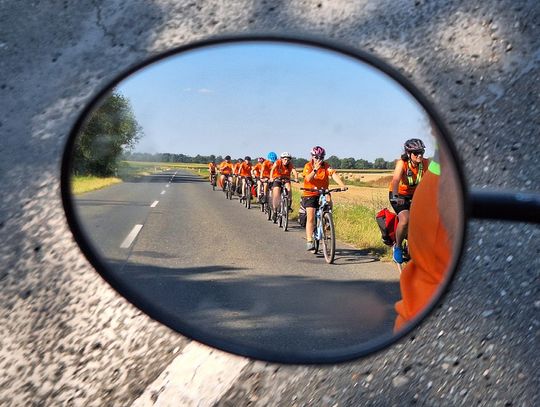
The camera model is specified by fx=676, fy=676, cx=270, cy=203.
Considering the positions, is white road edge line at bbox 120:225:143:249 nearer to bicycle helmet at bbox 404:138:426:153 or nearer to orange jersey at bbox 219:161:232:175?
orange jersey at bbox 219:161:232:175

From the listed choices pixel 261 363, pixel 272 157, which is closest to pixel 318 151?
pixel 272 157

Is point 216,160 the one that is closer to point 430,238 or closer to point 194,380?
point 430,238

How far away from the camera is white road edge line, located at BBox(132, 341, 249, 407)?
6.68 ft

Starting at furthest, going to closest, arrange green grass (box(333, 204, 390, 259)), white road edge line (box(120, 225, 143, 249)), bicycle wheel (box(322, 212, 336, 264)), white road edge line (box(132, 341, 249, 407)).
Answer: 1. white road edge line (box(132, 341, 249, 407))
2. bicycle wheel (box(322, 212, 336, 264))
3. green grass (box(333, 204, 390, 259))
4. white road edge line (box(120, 225, 143, 249))

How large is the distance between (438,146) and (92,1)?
112 inches

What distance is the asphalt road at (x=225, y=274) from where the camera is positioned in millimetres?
1011

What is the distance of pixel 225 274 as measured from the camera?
1752mm

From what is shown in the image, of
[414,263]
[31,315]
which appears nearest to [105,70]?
[31,315]

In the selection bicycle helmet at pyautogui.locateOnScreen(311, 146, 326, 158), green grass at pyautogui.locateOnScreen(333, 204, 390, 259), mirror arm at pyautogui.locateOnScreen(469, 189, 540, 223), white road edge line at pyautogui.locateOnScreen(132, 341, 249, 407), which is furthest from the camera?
white road edge line at pyautogui.locateOnScreen(132, 341, 249, 407)

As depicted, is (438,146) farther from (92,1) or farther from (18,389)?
(92,1)

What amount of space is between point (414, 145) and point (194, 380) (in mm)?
1431

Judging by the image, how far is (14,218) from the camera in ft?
7.95

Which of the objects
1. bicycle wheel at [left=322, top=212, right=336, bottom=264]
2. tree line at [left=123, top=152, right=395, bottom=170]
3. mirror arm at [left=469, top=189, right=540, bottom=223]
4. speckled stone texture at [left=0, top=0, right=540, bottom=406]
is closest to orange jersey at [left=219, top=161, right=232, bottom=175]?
tree line at [left=123, top=152, right=395, bottom=170]

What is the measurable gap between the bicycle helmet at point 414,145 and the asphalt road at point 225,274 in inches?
9.5
